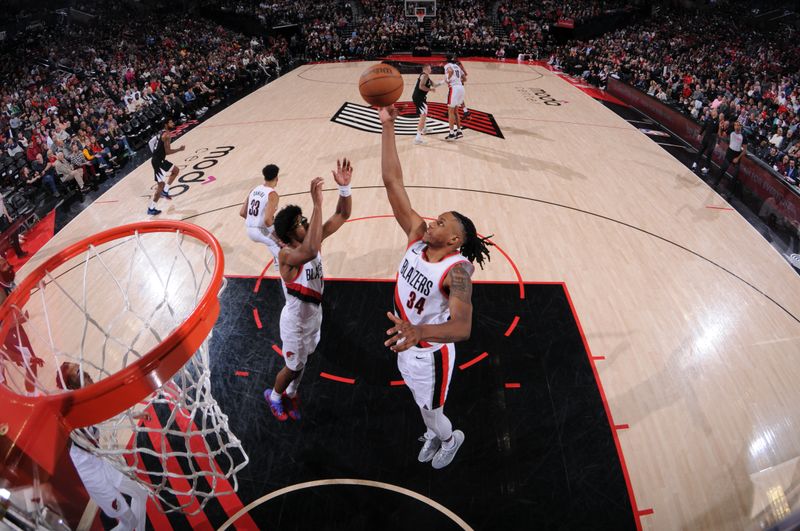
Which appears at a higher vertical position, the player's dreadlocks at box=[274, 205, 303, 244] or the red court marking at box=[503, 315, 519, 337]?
the player's dreadlocks at box=[274, 205, 303, 244]

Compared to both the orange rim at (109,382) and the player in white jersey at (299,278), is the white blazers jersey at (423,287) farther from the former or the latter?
the orange rim at (109,382)

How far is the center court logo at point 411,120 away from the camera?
454 inches

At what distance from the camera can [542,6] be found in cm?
2472

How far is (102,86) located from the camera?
15.0 m

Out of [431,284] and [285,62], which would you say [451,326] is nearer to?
[431,284]

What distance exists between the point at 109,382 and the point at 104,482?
3.52 feet

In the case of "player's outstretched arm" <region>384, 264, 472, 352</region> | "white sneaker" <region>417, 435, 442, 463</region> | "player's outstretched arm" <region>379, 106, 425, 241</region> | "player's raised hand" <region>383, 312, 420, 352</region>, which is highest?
"player's outstretched arm" <region>379, 106, 425, 241</region>

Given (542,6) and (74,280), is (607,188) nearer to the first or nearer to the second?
(74,280)

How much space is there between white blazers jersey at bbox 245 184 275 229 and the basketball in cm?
174

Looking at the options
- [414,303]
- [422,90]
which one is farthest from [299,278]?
[422,90]

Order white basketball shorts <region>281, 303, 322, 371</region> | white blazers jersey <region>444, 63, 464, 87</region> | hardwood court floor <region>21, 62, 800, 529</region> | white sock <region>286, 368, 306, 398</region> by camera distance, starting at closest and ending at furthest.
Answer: white basketball shorts <region>281, 303, 322, 371</region> → hardwood court floor <region>21, 62, 800, 529</region> → white sock <region>286, 368, 306, 398</region> → white blazers jersey <region>444, 63, 464, 87</region>

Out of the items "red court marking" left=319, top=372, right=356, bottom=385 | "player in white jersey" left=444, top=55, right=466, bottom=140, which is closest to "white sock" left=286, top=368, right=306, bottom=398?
"red court marking" left=319, top=372, right=356, bottom=385

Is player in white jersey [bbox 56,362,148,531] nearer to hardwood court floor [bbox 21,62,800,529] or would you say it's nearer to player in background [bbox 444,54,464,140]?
hardwood court floor [bbox 21,62,800,529]

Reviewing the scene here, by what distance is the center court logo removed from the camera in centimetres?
1153
